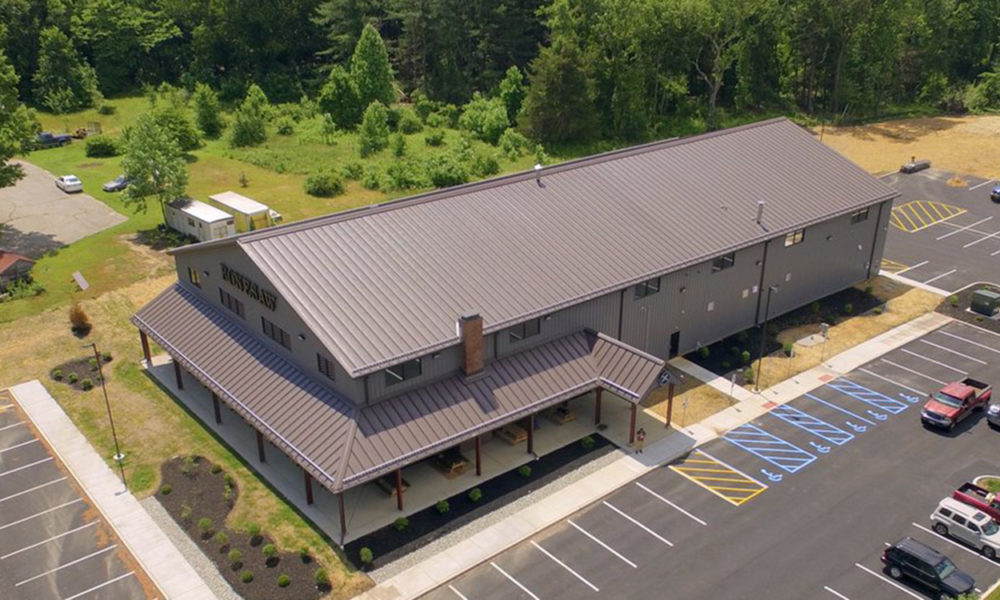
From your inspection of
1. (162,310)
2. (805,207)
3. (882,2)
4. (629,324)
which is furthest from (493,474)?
(882,2)

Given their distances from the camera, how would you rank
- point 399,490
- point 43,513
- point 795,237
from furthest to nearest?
1. point 795,237
2. point 43,513
3. point 399,490

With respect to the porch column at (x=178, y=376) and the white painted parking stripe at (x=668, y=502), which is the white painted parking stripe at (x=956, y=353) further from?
the porch column at (x=178, y=376)

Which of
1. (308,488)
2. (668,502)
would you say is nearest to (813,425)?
(668,502)

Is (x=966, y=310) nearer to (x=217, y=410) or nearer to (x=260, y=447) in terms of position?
(x=260, y=447)

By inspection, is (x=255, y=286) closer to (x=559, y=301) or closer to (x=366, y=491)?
(x=366, y=491)

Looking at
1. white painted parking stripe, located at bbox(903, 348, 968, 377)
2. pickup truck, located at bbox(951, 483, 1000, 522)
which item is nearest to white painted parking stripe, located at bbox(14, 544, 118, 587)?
pickup truck, located at bbox(951, 483, 1000, 522)

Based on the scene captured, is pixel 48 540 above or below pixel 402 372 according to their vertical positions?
below
